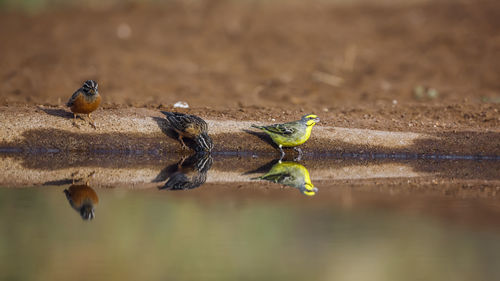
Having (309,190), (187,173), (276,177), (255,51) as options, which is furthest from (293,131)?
(255,51)

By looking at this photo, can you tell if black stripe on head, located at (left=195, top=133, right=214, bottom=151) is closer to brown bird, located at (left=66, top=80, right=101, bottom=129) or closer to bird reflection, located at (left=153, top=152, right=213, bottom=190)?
bird reflection, located at (left=153, top=152, right=213, bottom=190)

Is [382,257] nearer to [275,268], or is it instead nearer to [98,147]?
[275,268]

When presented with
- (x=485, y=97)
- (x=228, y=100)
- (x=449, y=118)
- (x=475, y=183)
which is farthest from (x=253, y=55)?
(x=475, y=183)

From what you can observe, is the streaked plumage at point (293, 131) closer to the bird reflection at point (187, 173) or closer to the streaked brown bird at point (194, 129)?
the streaked brown bird at point (194, 129)

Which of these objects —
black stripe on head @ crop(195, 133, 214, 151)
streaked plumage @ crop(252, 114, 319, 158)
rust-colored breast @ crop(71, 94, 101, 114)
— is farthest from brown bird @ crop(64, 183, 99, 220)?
streaked plumage @ crop(252, 114, 319, 158)

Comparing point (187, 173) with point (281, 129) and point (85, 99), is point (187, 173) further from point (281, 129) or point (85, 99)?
point (85, 99)

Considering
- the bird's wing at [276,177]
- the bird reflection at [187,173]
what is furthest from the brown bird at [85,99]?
the bird's wing at [276,177]
